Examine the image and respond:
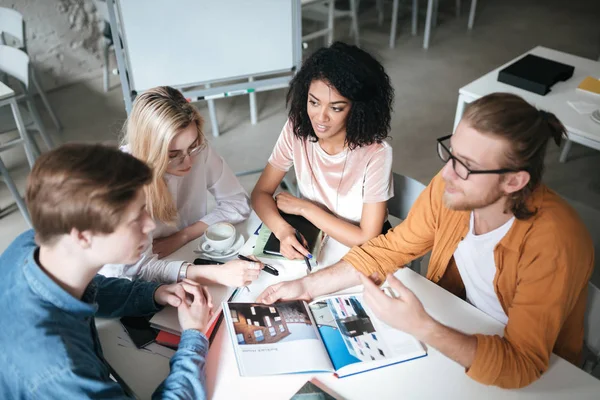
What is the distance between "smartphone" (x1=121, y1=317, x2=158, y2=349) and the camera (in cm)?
121

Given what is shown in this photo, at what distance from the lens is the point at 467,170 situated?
1.16m

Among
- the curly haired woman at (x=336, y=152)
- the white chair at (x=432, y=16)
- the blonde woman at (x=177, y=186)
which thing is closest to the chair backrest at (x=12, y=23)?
the blonde woman at (x=177, y=186)

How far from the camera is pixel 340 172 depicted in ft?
5.80

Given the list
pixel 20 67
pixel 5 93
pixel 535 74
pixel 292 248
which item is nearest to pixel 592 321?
pixel 292 248

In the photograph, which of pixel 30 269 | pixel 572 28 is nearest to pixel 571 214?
pixel 30 269

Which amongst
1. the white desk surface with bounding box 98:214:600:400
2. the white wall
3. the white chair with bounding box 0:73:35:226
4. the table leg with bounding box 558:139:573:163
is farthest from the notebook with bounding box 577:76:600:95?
the white wall

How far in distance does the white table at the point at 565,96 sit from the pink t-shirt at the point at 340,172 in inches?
37.7

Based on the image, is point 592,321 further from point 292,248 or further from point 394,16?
point 394,16

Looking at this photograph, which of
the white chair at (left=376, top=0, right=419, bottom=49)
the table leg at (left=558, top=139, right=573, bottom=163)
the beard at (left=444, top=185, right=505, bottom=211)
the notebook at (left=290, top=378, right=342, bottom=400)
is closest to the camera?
the notebook at (left=290, top=378, right=342, bottom=400)

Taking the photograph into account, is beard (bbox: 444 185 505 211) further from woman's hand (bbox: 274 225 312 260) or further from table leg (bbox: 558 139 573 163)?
table leg (bbox: 558 139 573 163)

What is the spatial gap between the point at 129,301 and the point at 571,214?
3.71ft

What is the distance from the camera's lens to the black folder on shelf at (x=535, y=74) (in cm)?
240

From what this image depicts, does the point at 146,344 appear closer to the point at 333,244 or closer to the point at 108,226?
the point at 108,226

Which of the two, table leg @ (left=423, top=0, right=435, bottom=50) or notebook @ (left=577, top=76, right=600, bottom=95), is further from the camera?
table leg @ (left=423, top=0, right=435, bottom=50)
